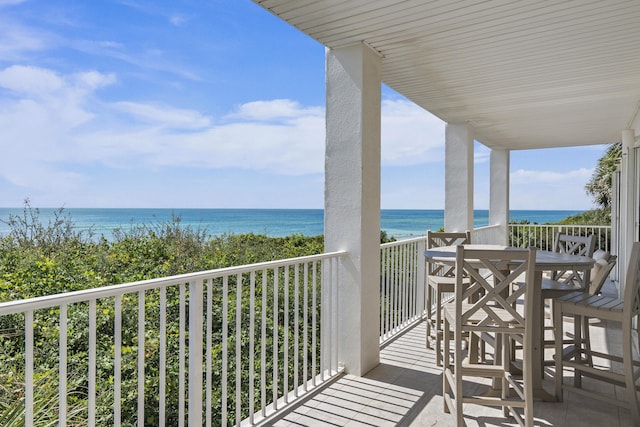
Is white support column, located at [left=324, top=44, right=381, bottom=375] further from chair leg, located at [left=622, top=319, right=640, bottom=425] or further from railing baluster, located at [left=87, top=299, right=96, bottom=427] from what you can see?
railing baluster, located at [left=87, top=299, right=96, bottom=427]

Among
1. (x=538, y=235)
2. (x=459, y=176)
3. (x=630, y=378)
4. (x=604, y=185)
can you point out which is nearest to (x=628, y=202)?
(x=459, y=176)

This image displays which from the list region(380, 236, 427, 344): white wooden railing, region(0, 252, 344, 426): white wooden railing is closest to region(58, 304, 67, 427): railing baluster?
region(0, 252, 344, 426): white wooden railing

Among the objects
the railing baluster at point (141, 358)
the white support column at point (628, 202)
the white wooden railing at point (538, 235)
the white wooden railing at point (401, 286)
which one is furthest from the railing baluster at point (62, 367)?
the white wooden railing at point (538, 235)

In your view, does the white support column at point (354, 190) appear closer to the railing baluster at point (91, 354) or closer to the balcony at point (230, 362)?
the balcony at point (230, 362)

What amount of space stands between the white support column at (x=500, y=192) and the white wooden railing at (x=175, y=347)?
5308 millimetres

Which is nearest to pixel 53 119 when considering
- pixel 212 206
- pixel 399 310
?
pixel 212 206

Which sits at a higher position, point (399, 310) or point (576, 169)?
point (576, 169)

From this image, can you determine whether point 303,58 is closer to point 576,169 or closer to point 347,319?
point 576,169

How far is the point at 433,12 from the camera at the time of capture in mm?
2879

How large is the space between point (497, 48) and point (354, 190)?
5.57 ft

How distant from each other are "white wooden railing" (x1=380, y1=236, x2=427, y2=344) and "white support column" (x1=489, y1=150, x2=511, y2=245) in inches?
161

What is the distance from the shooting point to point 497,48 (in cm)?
352

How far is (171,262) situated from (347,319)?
3.85 m

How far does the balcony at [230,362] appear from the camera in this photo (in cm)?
188
